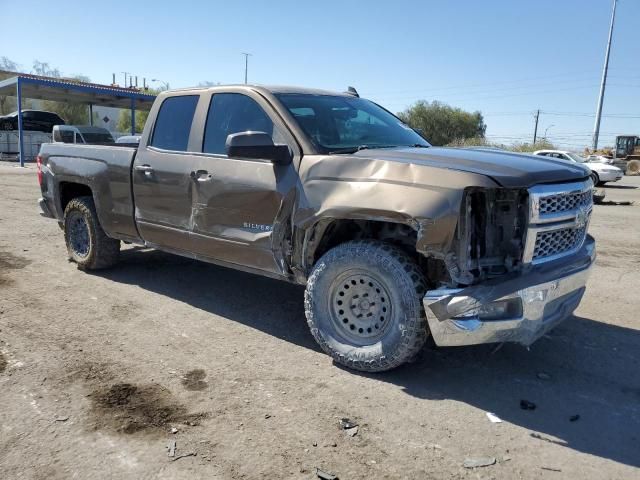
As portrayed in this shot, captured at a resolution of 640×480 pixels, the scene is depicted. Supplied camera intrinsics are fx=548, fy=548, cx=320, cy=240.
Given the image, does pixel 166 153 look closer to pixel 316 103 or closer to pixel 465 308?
pixel 316 103

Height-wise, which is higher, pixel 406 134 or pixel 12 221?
pixel 406 134

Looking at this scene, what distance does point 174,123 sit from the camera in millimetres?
5148

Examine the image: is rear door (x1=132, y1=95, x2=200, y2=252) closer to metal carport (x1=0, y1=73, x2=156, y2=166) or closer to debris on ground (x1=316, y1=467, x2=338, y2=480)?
debris on ground (x1=316, y1=467, x2=338, y2=480)

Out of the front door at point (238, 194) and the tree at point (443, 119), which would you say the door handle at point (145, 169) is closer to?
the front door at point (238, 194)

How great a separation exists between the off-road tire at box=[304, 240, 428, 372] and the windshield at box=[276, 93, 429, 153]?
2.87 ft

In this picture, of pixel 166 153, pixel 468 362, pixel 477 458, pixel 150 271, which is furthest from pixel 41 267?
pixel 477 458

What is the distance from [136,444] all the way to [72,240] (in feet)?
13.9

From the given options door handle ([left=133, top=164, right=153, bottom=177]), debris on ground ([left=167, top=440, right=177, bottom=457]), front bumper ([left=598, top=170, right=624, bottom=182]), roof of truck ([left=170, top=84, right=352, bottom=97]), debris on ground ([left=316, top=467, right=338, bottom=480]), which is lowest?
debris on ground ([left=167, top=440, right=177, bottom=457])

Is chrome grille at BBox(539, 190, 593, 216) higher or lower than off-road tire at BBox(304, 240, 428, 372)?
higher

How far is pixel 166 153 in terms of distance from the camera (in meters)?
5.08

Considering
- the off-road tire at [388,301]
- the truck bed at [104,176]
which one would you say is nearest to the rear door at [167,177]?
the truck bed at [104,176]

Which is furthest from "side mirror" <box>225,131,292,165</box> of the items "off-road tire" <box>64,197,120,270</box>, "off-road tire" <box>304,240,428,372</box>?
"off-road tire" <box>64,197,120,270</box>

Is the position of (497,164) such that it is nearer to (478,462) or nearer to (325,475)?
(478,462)

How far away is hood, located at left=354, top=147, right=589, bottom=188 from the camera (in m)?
3.31
